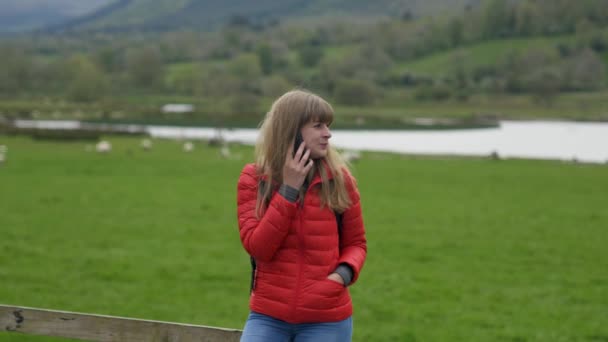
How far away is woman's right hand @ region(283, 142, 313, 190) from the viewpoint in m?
4.49

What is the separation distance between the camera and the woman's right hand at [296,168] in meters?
4.49

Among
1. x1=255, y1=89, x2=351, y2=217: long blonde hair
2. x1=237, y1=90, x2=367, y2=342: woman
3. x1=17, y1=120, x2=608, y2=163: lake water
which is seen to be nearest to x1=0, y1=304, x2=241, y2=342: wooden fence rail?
x1=237, y1=90, x2=367, y2=342: woman

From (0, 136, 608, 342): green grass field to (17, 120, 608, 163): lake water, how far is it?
2627 cm

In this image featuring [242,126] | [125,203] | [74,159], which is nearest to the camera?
[125,203]

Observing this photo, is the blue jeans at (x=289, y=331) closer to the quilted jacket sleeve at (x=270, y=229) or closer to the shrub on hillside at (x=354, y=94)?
the quilted jacket sleeve at (x=270, y=229)

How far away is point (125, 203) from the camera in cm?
2355

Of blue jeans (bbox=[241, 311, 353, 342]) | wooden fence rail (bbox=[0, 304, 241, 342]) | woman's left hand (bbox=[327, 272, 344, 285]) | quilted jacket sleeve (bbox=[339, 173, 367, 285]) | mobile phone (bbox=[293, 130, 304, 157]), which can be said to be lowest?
wooden fence rail (bbox=[0, 304, 241, 342])

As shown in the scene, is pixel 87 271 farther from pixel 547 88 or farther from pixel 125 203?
pixel 547 88

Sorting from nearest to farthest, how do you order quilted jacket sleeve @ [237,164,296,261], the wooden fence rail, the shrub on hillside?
quilted jacket sleeve @ [237,164,296,261], the wooden fence rail, the shrub on hillside

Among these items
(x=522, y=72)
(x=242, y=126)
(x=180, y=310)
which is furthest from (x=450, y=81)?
(x=180, y=310)

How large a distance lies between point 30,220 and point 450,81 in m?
168

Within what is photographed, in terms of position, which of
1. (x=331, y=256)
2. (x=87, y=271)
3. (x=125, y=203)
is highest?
(x=331, y=256)

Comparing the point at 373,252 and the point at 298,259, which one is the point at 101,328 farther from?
the point at 373,252

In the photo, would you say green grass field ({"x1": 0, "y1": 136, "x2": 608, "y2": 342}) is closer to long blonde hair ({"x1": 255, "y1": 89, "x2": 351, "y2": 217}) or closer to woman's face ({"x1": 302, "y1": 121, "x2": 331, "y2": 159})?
long blonde hair ({"x1": 255, "y1": 89, "x2": 351, "y2": 217})
